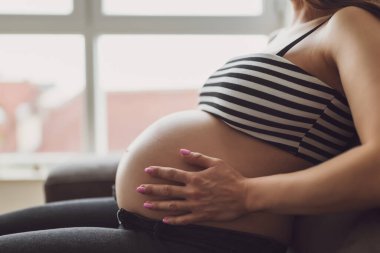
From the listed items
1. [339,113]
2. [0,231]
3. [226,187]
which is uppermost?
[339,113]

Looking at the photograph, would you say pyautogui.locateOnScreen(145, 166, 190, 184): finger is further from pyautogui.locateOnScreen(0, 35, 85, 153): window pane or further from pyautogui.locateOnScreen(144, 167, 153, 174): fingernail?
pyautogui.locateOnScreen(0, 35, 85, 153): window pane

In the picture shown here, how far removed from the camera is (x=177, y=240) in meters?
0.83

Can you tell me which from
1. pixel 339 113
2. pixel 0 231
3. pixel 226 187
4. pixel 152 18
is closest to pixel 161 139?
pixel 226 187

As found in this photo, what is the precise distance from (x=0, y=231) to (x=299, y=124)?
2.15ft

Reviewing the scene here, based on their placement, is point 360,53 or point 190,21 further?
point 190,21

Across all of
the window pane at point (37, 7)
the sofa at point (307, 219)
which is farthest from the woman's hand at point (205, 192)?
the window pane at point (37, 7)

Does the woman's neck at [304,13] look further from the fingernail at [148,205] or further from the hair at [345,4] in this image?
the fingernail at [148,205]

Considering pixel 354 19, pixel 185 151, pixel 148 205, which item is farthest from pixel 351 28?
pixel 148 205

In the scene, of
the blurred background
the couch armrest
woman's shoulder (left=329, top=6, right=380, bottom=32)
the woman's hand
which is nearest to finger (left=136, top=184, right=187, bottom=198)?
the woman's hand

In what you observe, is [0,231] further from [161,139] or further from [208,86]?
[208,86]

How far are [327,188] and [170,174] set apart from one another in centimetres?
26

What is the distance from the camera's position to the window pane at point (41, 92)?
2.00 meters

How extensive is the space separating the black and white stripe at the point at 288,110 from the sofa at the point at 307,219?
0.41 ft

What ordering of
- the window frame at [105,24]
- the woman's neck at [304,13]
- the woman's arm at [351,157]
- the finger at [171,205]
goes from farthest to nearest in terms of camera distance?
the window frame at [105,24] → the woman's neck at [304,13] → the finger at [171,205] → the woman's arm at [351,157]
